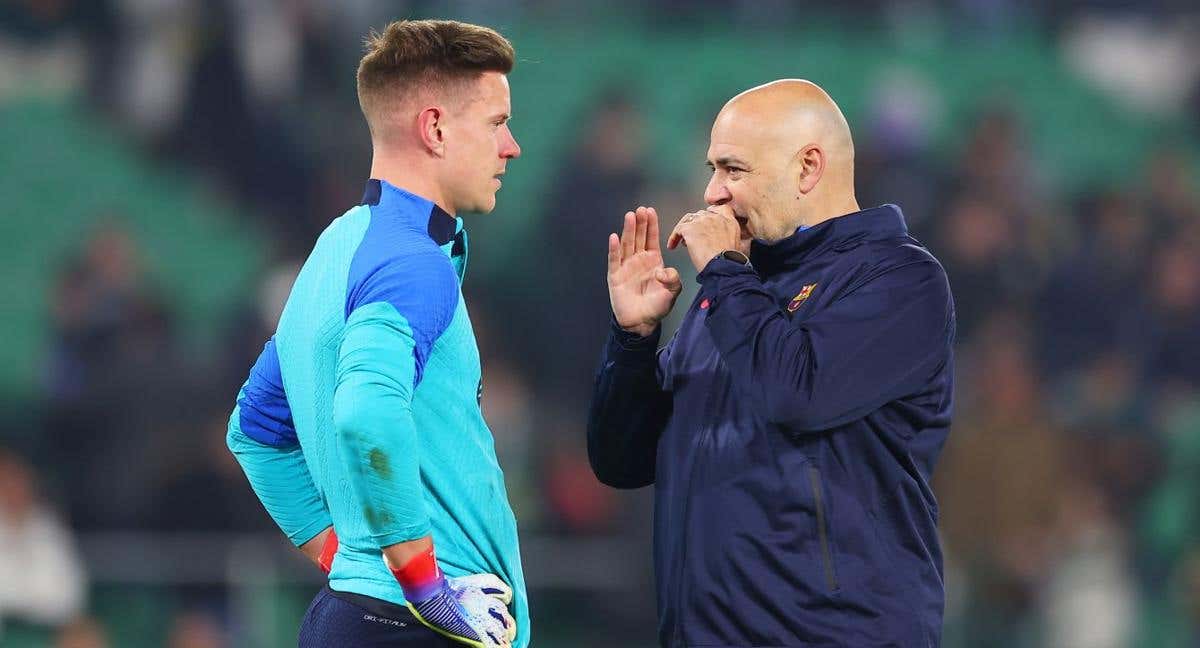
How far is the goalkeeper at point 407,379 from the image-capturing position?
2473 millimetres

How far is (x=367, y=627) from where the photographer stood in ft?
8.57

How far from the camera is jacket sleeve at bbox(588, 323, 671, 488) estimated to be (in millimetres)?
3043

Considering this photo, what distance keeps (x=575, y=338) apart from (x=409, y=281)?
5.48m

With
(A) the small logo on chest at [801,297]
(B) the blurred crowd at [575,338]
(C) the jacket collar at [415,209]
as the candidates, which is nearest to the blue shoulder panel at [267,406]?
(C) the jacket collar at [415,209]

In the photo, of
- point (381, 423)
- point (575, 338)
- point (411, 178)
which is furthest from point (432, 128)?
point (575, 338)

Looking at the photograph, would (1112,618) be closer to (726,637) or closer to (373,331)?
(726,637)

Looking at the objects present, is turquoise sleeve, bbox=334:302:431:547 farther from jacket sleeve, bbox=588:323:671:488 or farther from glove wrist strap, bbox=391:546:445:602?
jacket sleeve, bbox=588:323:671:488

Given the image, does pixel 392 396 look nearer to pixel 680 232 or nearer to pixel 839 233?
pixel 680 232

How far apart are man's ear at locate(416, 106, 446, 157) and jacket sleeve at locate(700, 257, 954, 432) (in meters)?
0.51

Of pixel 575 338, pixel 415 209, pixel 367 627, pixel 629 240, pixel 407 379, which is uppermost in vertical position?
pixel 415 209

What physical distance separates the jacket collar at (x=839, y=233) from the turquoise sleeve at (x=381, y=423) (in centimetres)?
77

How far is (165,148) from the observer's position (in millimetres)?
8938

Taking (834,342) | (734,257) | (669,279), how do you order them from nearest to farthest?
1. (834,342)
2. (734,257)
3. (669,279)

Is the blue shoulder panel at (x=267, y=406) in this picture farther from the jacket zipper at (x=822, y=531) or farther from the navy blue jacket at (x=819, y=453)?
the jacket zipper at (x=822, y=531)
